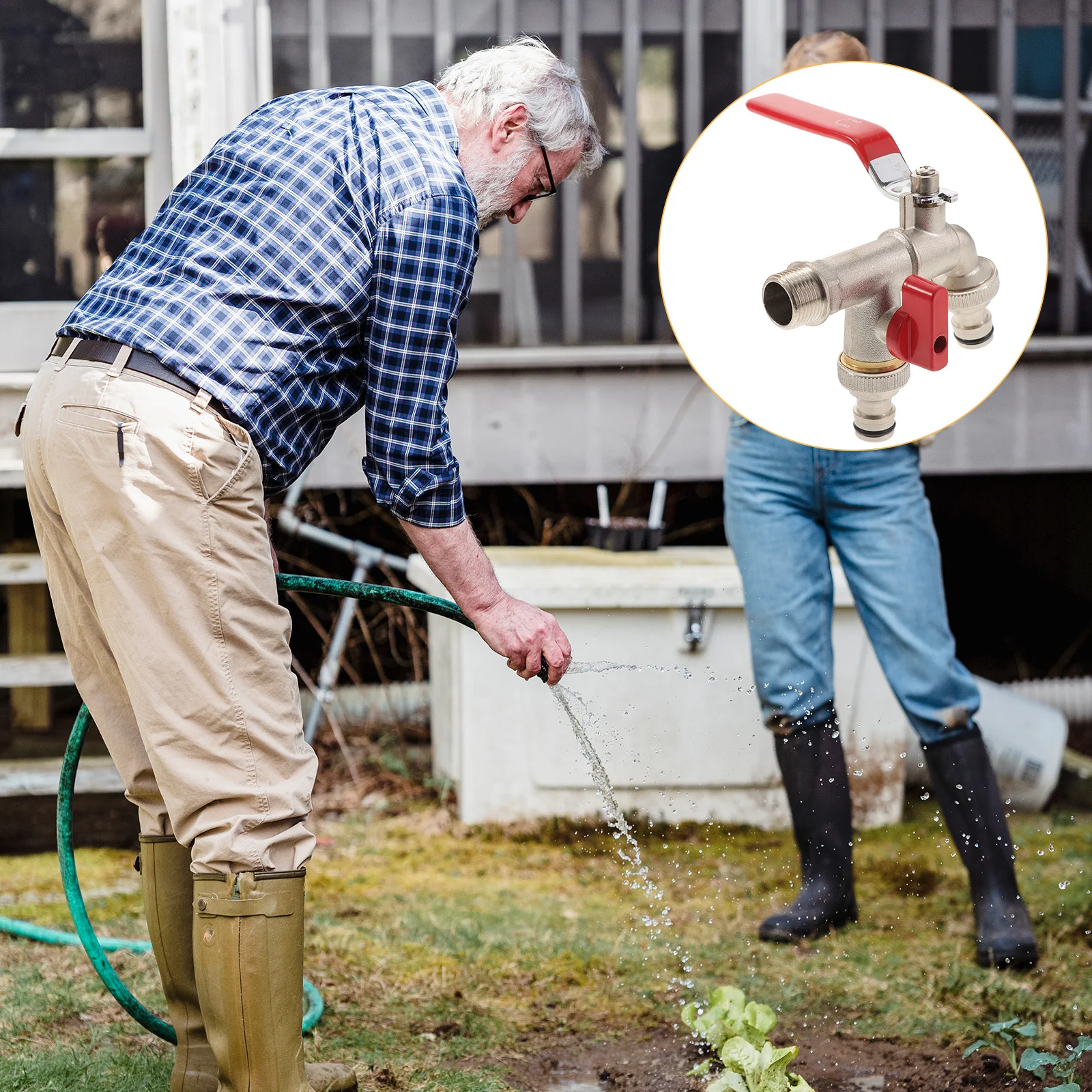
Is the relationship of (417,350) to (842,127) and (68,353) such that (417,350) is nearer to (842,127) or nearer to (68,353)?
(68,353)

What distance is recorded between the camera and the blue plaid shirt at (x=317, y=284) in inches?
69.6

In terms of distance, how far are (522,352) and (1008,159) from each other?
276 centimetres

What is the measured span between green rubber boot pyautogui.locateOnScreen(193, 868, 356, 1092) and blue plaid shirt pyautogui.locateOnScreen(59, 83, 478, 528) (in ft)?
1.82

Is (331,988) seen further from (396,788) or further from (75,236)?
(75,236)

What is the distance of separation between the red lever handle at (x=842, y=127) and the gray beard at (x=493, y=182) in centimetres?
73

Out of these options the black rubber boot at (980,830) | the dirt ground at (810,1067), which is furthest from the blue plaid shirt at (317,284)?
the black rubber boot at (980,830)

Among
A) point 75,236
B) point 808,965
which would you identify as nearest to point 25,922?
point 808,965

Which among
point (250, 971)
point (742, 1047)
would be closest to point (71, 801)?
point (250, 971)

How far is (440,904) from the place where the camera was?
3105mm

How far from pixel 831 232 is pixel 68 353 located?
1.04 m

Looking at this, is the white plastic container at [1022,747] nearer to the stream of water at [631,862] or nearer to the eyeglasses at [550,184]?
the stream of water at [631,862]

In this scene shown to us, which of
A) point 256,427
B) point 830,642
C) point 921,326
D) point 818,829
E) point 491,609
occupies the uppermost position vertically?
point 921,326

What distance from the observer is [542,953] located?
9.16ft

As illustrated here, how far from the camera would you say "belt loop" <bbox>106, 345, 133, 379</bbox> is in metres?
1.75
